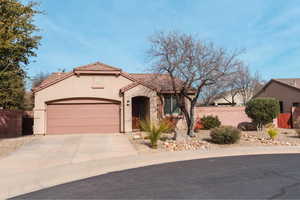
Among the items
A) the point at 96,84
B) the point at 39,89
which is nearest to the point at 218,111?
the point at 96,84

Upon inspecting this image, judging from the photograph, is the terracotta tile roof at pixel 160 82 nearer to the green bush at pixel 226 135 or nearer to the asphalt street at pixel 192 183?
the green bush at pixel 226 135

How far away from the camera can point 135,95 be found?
60.0 feet

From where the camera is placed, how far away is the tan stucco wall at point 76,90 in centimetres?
1733

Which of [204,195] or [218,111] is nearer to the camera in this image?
[204,195]

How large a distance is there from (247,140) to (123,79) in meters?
10.4

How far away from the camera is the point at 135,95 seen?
60.0ft

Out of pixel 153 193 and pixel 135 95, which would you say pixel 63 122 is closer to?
pixel 135 95

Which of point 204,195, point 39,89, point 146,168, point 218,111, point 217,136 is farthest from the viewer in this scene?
point 218,111

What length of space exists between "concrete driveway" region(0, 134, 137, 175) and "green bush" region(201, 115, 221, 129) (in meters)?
8.36

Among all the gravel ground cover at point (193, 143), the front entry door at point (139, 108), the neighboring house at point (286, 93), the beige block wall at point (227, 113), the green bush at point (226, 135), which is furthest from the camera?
the neighboring house at point (286, 93)

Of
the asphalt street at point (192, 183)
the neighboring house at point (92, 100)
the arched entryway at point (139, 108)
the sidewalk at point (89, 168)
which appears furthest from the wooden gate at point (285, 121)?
the asphalt street at point (192, 183)

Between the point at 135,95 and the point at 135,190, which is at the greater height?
the point at 135,95

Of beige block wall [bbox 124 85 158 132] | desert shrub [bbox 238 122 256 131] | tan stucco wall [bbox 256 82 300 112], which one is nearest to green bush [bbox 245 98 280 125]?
desert shrub [bbox 238 122 256 131]

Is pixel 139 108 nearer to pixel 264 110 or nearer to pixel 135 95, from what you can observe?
pixel 135 95
